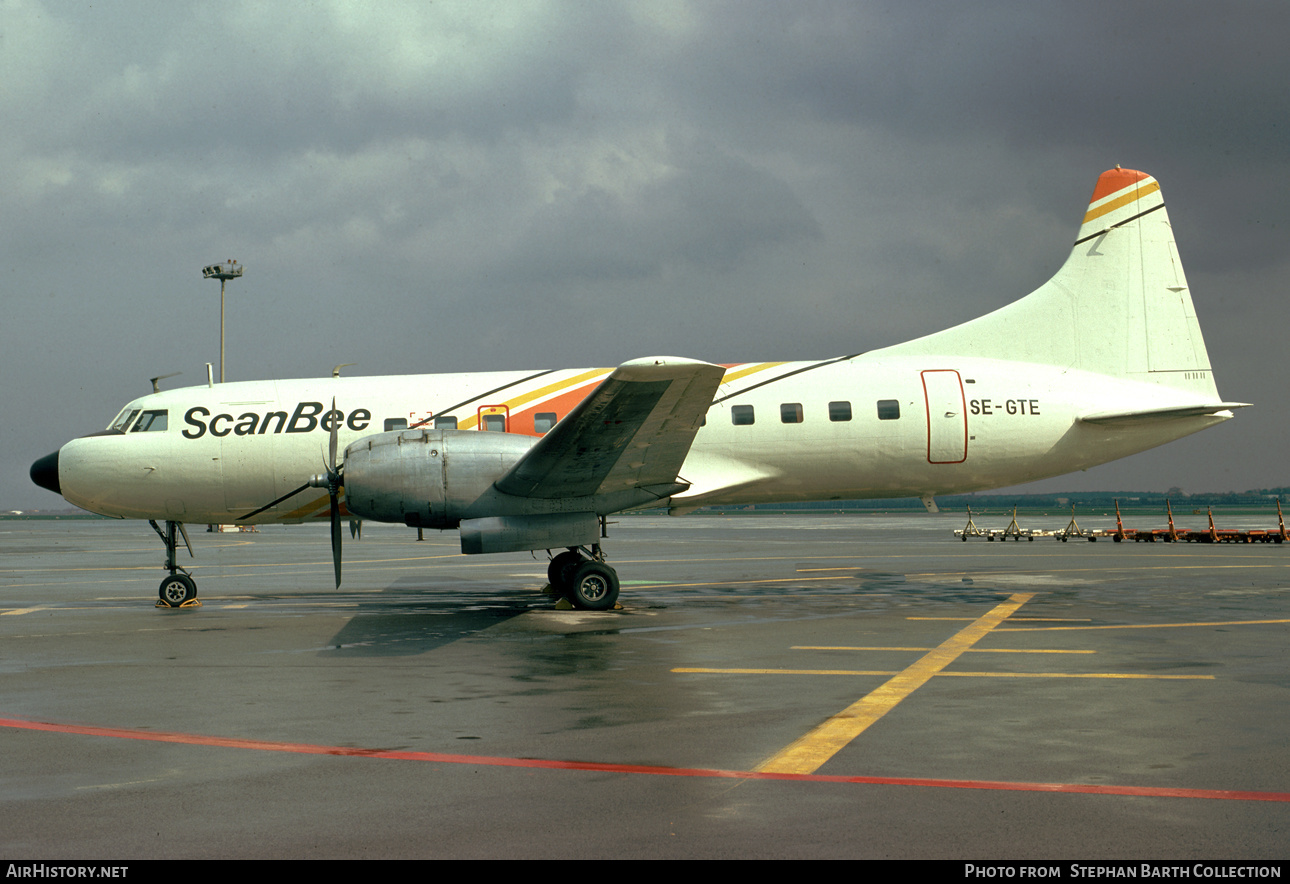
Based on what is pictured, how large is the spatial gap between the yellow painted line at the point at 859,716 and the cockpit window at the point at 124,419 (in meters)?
16.1

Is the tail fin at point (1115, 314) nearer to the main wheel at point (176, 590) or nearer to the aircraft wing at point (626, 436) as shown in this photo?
the aircraft wing at point (626, 436)

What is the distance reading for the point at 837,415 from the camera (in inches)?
760

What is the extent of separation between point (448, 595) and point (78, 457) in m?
7.63

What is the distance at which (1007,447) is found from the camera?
19500mm

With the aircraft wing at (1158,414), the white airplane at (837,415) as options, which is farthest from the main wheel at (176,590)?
the aircraft wing at (1158,414)

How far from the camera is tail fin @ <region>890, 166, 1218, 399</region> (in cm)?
2042

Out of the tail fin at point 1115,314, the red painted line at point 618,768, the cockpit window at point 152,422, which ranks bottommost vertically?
the red painted line at point 618,768

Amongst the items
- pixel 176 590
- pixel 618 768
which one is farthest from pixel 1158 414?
pixel 176 590

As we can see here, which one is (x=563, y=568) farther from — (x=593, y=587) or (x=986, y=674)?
(x=986, y=674)

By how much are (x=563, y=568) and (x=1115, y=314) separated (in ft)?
40.1

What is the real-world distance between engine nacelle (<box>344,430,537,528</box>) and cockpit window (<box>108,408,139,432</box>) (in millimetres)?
6751

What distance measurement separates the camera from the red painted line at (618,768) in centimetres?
608
